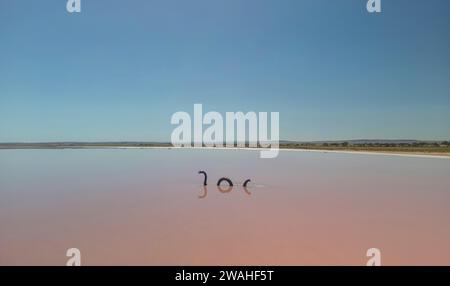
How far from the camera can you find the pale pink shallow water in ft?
13.0

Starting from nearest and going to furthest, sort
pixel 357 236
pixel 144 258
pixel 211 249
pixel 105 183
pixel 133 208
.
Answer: pixel 144 258
pixel 211 249
pixel 357 236
pixel 133 208
pixel 105 183

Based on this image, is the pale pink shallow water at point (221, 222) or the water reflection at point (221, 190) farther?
the water reflection at point (221, 190)

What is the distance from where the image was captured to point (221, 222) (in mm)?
5215

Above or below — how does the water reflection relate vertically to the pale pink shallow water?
above

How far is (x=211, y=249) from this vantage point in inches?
162

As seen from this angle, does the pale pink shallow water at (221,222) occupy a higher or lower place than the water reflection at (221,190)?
lower

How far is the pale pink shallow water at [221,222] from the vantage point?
13.0 feet

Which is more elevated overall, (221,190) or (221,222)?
(221,190)

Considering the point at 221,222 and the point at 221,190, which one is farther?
the point at 221,190

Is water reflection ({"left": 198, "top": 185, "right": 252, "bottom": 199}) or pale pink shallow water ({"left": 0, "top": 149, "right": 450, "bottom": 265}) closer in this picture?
pale pink shallow water ({"left": 0, "top": 149, "right": 450, "bottom": 265})
